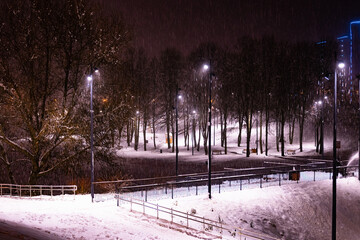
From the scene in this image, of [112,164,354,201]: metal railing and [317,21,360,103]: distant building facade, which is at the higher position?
[317,21,360,103]: distant building facade

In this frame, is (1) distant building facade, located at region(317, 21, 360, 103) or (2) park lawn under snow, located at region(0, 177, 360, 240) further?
(1) distant building facade, located at region(317, 21, 360, 103)

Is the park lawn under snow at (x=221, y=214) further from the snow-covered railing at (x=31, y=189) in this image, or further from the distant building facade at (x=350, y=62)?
the distant building facade at (x=350, y=62)

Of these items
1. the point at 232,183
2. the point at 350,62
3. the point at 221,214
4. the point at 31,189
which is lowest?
the point at 221,214

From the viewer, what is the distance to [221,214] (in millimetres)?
19734

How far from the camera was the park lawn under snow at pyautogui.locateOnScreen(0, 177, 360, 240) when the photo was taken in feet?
45.5

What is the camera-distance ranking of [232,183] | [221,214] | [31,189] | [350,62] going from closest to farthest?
1. [221,214]
2. [31,189]
3. [232,183]
4. [350,62]

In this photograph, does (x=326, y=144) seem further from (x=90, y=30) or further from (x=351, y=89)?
(x=90, y=30)

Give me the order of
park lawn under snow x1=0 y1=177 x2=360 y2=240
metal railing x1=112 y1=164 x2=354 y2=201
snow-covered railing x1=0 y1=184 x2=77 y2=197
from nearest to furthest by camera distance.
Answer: park lawn under snow x1=0 y1=177 x2=360 y2=240 → snow-covered railing x1=0 y1=184 x2=77 y2=197 → metal railing x1=112 y1=164 x2=354 y2=201

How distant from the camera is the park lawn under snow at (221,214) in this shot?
45.5 ft

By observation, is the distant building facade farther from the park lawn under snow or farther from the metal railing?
the park lawn under snow

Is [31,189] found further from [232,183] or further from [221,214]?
[232,183]

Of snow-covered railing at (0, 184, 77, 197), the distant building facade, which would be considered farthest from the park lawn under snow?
the distant building facade

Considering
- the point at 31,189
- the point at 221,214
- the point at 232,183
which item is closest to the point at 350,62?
the point at 232,183

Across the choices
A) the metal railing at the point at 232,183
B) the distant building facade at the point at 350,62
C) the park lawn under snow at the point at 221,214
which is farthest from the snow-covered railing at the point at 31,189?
the distant building facade at the point at 350,62
